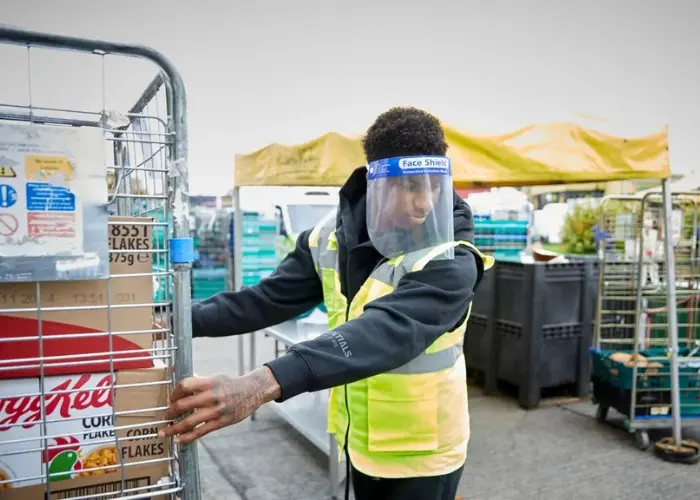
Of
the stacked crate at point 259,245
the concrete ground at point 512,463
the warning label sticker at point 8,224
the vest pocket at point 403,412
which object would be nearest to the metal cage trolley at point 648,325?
the concrete ground at point 512,463

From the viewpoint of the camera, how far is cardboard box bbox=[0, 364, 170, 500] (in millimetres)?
1132

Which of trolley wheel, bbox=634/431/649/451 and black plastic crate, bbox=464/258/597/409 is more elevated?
black plastic crate, bbox=464/258/597/409

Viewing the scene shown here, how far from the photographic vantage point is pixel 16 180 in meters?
1.03

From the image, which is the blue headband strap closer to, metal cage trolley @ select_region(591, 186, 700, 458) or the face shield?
the face shield

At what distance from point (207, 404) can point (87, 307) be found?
31cm

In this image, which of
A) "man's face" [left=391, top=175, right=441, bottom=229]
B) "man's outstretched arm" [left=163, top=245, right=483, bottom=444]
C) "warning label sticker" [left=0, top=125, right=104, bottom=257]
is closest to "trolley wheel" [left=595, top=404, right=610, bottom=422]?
"man's outstretched arm" [left=163, top=245, right=483, bottom=444]

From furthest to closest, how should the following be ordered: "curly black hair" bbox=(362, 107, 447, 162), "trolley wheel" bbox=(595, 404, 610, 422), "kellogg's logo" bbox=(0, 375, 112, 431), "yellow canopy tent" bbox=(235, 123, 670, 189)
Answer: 1. "trolley wheel" bbox=(595, 404, 610, 422)
2. "yellow canopy tent" bbox=(235, 123, 670, 189)
3. "curly black hair" bbox=(362, 107, 447, 162)
4. "kellogg's logo" bbox=(0, 375, 112, 431)

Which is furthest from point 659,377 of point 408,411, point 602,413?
point 408,411

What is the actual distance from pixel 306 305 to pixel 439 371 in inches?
23.0

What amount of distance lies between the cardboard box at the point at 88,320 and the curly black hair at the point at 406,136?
788mm

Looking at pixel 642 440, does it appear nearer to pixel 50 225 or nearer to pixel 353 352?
pixel 353 352

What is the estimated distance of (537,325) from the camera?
492 centimetres

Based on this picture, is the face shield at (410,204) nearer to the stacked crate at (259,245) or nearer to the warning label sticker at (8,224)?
the warning label sticker at (8,224)

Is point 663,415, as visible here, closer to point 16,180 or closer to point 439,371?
point 439,371
